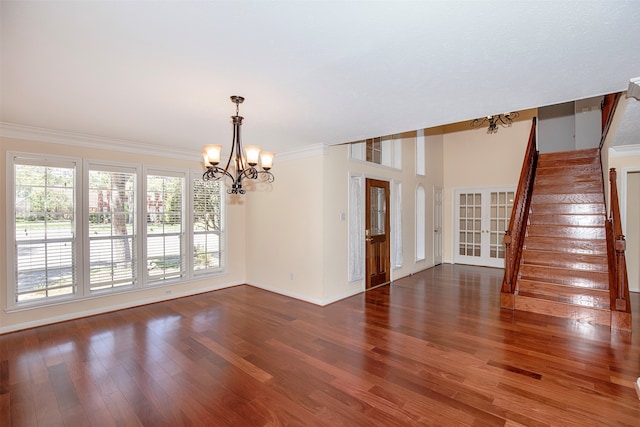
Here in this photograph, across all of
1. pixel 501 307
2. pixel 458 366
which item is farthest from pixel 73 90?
pixel 501 307

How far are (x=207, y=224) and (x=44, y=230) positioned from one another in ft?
7.26

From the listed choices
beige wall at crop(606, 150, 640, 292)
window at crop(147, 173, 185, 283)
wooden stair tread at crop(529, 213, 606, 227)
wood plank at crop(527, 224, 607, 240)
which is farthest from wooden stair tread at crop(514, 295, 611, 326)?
window at crop(147, 173, 185, 283)

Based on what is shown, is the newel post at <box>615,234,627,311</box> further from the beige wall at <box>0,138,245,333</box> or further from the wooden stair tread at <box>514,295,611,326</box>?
the beige wall at <box>0,138,245,333</box>

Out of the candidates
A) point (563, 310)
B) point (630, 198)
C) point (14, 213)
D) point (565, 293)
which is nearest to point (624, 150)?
point (630, 198)

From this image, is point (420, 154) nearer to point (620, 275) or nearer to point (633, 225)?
point (633, 225)

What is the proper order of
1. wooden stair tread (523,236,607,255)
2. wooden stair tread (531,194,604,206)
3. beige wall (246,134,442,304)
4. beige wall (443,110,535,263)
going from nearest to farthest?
1. wooden stair tread (523,236,607,255)
2. beige wall (246,134,442,304)
3. wooden stair tread (531,194,604,206)
4. beige wall (443,110,535,263)

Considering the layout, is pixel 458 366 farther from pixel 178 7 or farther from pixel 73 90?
pixel 73 90

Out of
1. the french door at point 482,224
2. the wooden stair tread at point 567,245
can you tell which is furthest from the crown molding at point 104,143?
the french door at point 482,224

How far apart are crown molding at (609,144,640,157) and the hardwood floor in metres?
2.30

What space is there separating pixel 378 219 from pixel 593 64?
390 cm

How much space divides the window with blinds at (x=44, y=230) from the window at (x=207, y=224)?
5.53 ft

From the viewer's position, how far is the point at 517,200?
4.84 m

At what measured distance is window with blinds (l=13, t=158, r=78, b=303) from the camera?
381cm

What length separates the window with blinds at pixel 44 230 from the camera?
3.81 meters
